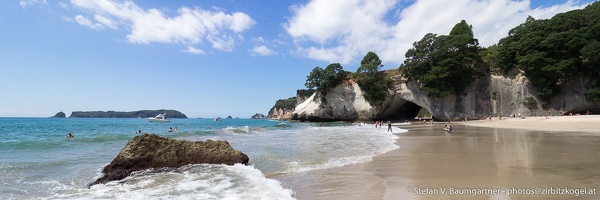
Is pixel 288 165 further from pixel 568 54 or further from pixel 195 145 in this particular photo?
pixel 568 54

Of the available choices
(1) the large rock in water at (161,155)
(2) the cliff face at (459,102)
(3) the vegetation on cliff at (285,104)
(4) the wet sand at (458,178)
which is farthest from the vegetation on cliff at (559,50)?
(3) the vegetation on cliff at (285,104)

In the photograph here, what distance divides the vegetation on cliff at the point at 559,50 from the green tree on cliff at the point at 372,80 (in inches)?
699

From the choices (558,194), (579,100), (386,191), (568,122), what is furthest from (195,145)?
(579,100)

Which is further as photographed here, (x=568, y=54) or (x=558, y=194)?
(x=568, y=54)

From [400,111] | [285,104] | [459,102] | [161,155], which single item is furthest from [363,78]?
[285,104]

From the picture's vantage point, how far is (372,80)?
50.3 m

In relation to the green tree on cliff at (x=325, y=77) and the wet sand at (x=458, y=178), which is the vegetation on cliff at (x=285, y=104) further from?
the wet sand at (x=458, y=178)

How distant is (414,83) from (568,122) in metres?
21.8

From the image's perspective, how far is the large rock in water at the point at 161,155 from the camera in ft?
25.3

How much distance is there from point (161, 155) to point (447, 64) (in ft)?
129

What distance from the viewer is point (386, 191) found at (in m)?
5.56

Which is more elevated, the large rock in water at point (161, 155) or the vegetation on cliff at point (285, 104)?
the vegetation on cliff at point (285, 104)

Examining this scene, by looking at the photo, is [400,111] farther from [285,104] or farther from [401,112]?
[285,104]

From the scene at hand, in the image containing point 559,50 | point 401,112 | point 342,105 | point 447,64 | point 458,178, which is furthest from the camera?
point 401,112
